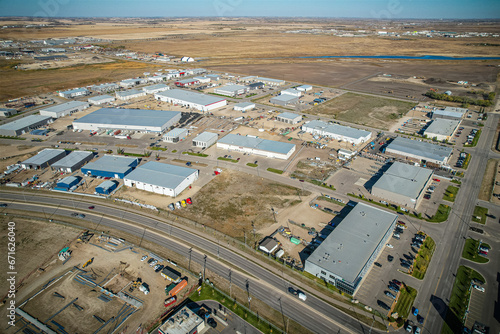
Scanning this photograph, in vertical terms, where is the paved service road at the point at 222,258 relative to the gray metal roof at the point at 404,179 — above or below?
below

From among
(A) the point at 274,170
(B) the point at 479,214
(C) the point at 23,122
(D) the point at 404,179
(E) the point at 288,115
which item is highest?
(C) the point at 23,122

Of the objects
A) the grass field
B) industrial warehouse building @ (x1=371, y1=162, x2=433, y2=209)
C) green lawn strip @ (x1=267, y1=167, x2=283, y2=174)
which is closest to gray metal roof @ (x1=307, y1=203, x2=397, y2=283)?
industrial warehouse building @ (x1=371, y1=162, x2=433, y2=209)

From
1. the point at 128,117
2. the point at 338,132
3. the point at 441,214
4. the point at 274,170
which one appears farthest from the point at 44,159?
the point at 441,214

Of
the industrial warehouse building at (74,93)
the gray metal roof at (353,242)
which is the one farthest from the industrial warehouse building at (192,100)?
the gray metal roof at (353,242)

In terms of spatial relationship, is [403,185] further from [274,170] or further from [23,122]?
[23,122]

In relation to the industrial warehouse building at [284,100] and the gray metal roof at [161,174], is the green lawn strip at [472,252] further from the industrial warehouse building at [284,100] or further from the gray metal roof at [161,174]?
the industrial warehouse building at [284,100]

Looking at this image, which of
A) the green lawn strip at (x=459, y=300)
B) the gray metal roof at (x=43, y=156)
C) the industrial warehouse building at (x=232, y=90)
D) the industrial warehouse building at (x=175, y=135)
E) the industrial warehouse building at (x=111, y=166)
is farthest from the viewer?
the industrial warehouse building at (x=232, y=90)
